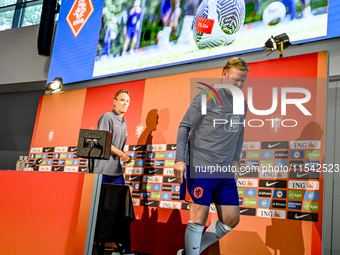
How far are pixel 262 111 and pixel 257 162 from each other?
0.52 meters

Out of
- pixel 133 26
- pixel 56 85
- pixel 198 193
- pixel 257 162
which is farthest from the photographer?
pixel 56 85

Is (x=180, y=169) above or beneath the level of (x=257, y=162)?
beneath

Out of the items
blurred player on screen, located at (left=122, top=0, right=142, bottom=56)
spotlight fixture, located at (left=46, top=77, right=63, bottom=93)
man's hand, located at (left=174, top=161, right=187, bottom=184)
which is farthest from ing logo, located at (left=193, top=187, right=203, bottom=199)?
spotlight fixture, located at (left=46, top=77, right=63, bottom=93)

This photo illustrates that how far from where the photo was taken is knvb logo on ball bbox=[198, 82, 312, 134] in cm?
256

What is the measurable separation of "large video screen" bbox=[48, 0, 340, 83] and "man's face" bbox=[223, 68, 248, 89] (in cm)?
111

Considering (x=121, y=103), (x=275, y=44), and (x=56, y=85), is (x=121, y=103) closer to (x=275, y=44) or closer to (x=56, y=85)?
(x=56, y=85)

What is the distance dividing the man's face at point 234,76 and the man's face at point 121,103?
5.67 feet

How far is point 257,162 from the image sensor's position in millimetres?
3053

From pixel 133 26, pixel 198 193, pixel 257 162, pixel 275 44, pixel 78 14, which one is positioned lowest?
pixel 198 193

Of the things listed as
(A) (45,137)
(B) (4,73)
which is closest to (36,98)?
(B) (4,73)

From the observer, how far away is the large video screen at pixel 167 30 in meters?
3.34

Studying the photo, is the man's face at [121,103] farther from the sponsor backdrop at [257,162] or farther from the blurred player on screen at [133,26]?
the blurred player on screen at [133,26]

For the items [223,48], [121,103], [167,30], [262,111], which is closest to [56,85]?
[121,103]

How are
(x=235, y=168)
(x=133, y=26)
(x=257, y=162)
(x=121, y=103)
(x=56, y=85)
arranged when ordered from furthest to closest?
1. (x=56, y=85)
2. (x=133, y=26)
3. (x=121, y=103)
4. (x=257, y=162)
5. (x=235, y=168)
